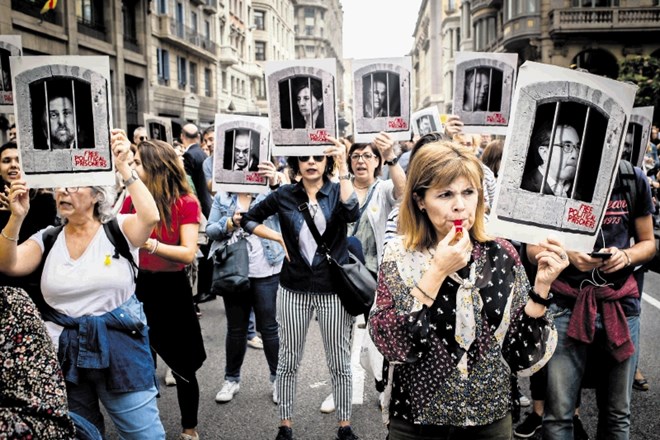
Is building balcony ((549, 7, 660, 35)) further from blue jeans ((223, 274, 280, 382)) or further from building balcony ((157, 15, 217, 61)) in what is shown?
blue jeans ((223, 274, 280, 382))

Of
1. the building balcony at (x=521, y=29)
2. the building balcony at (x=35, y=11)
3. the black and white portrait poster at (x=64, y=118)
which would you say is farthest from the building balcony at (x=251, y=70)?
the black and white portrait poster at (x=64, y=118)

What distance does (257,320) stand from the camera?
5039mm

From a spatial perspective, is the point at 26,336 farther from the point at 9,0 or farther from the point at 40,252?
the point at 9,0

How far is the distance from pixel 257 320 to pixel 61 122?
2472 mm

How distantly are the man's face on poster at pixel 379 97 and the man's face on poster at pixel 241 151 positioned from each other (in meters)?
1.27

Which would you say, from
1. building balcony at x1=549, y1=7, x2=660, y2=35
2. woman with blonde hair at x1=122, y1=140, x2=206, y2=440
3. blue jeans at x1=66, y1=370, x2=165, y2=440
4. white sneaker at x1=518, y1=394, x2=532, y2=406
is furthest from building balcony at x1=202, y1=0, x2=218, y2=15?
blue jeans at x1=66, y1=370, x2=165, y2=440

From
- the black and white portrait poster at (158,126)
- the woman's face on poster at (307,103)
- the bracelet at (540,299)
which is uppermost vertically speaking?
the black and white portrait poster at (158,126)

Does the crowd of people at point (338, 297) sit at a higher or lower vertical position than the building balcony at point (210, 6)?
lower

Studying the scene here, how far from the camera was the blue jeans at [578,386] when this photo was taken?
3188 millimetres

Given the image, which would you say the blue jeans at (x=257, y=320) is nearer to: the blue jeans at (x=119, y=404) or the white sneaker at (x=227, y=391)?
the white sneaker at (x=227, y=391)

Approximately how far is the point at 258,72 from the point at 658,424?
2164 inches

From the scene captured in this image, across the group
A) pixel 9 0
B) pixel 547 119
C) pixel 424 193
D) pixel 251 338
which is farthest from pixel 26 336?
pixel 9 0

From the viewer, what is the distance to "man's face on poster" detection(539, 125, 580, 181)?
2.47 meters

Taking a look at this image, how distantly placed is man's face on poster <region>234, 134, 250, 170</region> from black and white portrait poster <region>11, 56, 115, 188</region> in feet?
6.93
